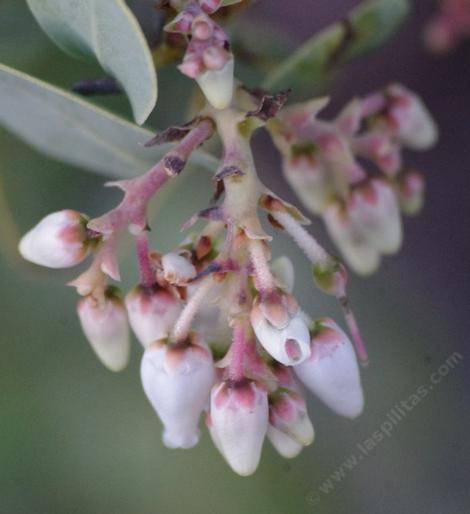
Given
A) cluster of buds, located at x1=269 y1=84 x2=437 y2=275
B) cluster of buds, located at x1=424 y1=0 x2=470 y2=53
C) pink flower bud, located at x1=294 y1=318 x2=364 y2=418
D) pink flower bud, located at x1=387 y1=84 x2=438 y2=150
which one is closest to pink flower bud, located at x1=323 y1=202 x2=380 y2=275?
cluster of buds, located at x1=269 y1=84 x2=437 y2=275

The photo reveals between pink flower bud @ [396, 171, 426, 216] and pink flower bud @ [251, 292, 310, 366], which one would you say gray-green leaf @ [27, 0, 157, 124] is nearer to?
pink flower bud @ [251, 292, 310, 366]

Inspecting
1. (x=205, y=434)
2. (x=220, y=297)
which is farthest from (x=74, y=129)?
(x=205, y=434)

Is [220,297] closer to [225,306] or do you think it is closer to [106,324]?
[225,306]

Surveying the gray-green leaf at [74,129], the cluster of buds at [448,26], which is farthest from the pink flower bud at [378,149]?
the cluster of buds at [448,26]

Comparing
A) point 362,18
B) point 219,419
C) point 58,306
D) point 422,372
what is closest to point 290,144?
point 362,18

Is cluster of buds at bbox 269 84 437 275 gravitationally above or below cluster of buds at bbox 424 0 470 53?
below
